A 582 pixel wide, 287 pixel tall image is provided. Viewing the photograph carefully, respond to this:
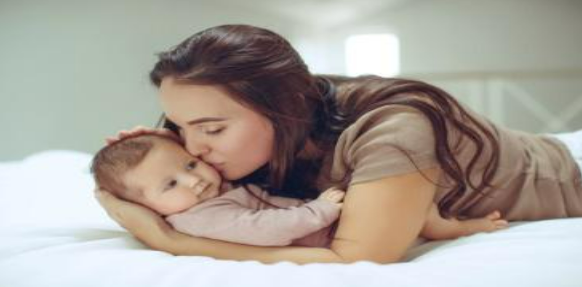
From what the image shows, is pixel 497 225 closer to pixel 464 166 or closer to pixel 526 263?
pixel 464 166

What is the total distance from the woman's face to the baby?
3 centimetres

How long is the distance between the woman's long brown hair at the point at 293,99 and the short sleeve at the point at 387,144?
0.07 feet


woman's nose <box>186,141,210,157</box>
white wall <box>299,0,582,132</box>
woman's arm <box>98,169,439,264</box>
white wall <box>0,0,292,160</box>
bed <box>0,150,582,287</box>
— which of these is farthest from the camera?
white wall <box>299,0,582,132</box>

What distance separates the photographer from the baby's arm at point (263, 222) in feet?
2.43

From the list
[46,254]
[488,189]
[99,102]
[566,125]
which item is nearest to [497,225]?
[488,189]

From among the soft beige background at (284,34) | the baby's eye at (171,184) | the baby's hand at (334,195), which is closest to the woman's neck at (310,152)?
the baby's hand at (334,195)

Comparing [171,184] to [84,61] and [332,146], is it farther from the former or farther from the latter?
[84,61]

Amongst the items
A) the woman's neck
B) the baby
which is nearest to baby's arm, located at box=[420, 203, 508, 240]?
the baby

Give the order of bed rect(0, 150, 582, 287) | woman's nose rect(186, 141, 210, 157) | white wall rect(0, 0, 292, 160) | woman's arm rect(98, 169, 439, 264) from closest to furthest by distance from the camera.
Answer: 1. bed rect(0, 150, 582, 287)
2. woman's arm rect(98, 169, 439, 264)
3. woman's nose rect(186, 141, 210, 157)
4. white wall rect(0, 0, 292, 160)

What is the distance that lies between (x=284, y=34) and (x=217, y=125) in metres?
1.23

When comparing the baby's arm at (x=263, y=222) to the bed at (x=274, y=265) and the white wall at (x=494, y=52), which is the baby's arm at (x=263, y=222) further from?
the white wall at (x=494, y=52)

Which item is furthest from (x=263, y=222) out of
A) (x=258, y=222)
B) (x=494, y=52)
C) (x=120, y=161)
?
(x=494, y=52)

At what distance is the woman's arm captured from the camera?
2.37ft

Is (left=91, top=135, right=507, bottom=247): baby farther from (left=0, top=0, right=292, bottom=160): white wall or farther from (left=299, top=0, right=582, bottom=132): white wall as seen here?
(left=299, top=0, right=582, bottom=132): white wall
